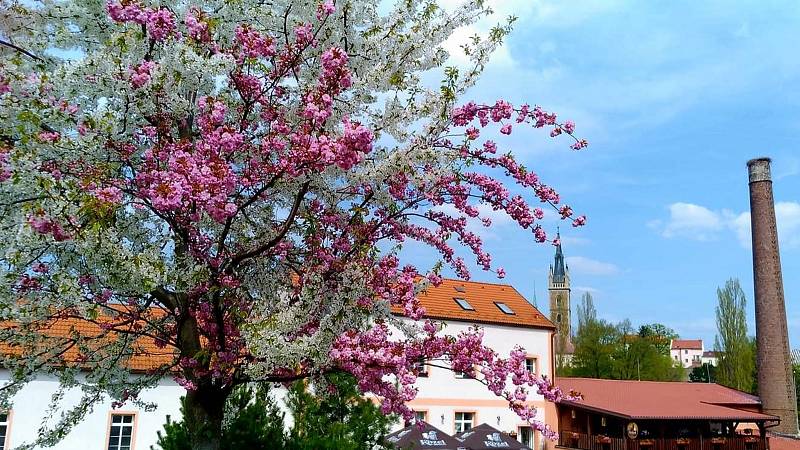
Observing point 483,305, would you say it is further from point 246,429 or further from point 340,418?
point 246,429

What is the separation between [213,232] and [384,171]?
5.94 ft

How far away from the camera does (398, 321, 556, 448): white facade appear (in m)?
22.7

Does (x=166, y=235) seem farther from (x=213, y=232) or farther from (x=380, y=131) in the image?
(x=380, y=131)

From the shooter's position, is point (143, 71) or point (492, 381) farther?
point (492, 381)

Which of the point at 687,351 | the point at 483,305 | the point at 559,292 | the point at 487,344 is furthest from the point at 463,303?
the point at 687,351

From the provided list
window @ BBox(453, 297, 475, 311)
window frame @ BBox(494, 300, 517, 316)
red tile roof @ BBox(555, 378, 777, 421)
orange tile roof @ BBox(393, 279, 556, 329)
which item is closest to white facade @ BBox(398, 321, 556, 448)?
orange tile roof @ BBox(393, 279, 556, 329)

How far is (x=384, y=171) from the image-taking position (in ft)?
18.3

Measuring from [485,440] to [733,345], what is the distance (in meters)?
38.3

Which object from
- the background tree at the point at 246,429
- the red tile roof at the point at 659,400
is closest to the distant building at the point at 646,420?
the red tile roof at the point at 659,400

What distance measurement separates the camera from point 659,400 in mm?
28078

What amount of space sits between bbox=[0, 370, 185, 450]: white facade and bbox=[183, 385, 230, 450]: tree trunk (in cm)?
914

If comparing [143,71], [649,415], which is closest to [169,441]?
[143,71]

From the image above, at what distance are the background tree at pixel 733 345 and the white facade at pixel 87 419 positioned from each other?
42.7m

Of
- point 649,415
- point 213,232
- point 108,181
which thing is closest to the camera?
point 108,181
